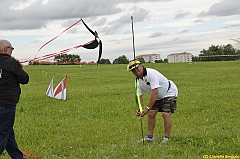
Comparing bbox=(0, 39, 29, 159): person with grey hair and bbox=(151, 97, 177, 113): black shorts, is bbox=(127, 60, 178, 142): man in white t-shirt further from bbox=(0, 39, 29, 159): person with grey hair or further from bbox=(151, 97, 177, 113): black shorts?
bbox=(0, 39, 29, 159): person with grey hair

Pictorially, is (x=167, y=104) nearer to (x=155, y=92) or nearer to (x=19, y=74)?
(x=155, y=92)

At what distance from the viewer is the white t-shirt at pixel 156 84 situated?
6549 mm

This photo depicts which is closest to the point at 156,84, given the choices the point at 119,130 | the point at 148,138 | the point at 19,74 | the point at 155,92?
the point at 155,92

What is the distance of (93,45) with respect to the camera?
23.5 ft

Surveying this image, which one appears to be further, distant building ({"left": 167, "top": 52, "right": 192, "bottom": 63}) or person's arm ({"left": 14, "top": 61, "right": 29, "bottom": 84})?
distant building ({"left": 167, "top": 52, "right": 192, "bottom": 63})

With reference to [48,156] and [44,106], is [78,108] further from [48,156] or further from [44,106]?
[48,156]

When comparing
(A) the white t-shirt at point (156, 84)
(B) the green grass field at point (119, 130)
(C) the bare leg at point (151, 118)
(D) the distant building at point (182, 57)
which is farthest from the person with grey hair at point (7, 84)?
(D) the distant building at point (182, 57)

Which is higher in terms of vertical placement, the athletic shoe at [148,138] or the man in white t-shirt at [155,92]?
the man in white t-shirt at [155,92]

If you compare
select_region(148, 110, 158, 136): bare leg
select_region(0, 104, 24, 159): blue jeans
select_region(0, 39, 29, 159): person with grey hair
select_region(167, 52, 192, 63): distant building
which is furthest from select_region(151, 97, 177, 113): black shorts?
select_region(167, 52, 192, 63): distant building

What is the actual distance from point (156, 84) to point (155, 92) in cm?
15

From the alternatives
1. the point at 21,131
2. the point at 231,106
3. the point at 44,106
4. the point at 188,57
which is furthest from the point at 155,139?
the point at 188,57

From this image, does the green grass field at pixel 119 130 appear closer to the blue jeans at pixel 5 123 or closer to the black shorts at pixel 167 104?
the black shorts at pixel 167 104

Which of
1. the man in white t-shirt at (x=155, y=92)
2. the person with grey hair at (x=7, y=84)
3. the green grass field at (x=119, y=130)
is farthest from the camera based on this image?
the man in white t-shirt at (x=155, y=92)

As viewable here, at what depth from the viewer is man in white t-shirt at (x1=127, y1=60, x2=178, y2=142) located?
6535 mm
